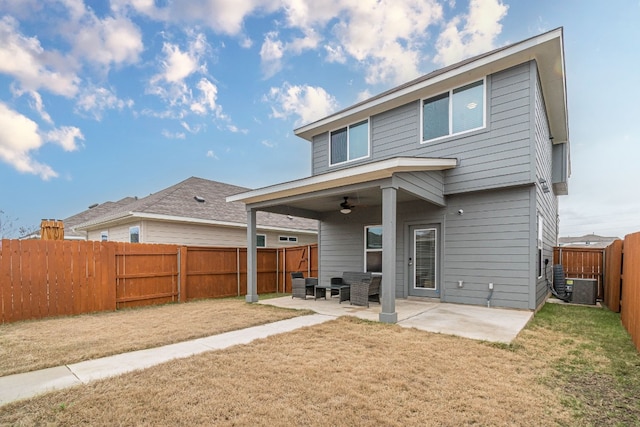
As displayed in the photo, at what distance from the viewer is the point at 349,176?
21.7 ft

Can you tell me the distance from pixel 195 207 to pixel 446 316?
1063cm

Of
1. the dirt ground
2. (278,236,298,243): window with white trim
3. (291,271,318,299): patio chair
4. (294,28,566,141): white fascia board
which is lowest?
(291,271,318,299): patio chair

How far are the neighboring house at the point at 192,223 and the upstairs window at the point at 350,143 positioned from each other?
571 centimetres

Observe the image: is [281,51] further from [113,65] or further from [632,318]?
[632,318]

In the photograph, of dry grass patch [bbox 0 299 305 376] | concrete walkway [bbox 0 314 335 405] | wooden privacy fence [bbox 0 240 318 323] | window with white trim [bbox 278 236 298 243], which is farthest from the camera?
window with white trim [bbox 278 236 298 243]

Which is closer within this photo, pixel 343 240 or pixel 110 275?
pixel 110 275

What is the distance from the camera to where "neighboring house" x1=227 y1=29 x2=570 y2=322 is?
6863 millimetres

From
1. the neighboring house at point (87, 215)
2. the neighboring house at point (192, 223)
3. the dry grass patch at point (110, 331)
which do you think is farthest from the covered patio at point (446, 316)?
the neighboring house at point (87, 215)

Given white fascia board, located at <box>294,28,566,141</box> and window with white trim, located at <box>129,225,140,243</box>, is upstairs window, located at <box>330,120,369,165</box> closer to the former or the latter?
white fascia board, located at <box>294,28,566,141</box>

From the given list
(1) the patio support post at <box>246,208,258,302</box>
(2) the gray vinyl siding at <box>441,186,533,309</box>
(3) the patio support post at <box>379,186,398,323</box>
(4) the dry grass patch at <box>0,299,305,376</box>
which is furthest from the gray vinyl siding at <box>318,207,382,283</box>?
(3) the patio support post at <box>379,186,398,323</box>

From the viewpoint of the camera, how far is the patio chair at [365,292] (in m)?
7.75

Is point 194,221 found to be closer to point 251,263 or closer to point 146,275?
point 146,275

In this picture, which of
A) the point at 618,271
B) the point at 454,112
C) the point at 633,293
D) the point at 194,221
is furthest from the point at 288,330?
the point at 194,221

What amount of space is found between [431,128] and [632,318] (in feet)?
18.3
